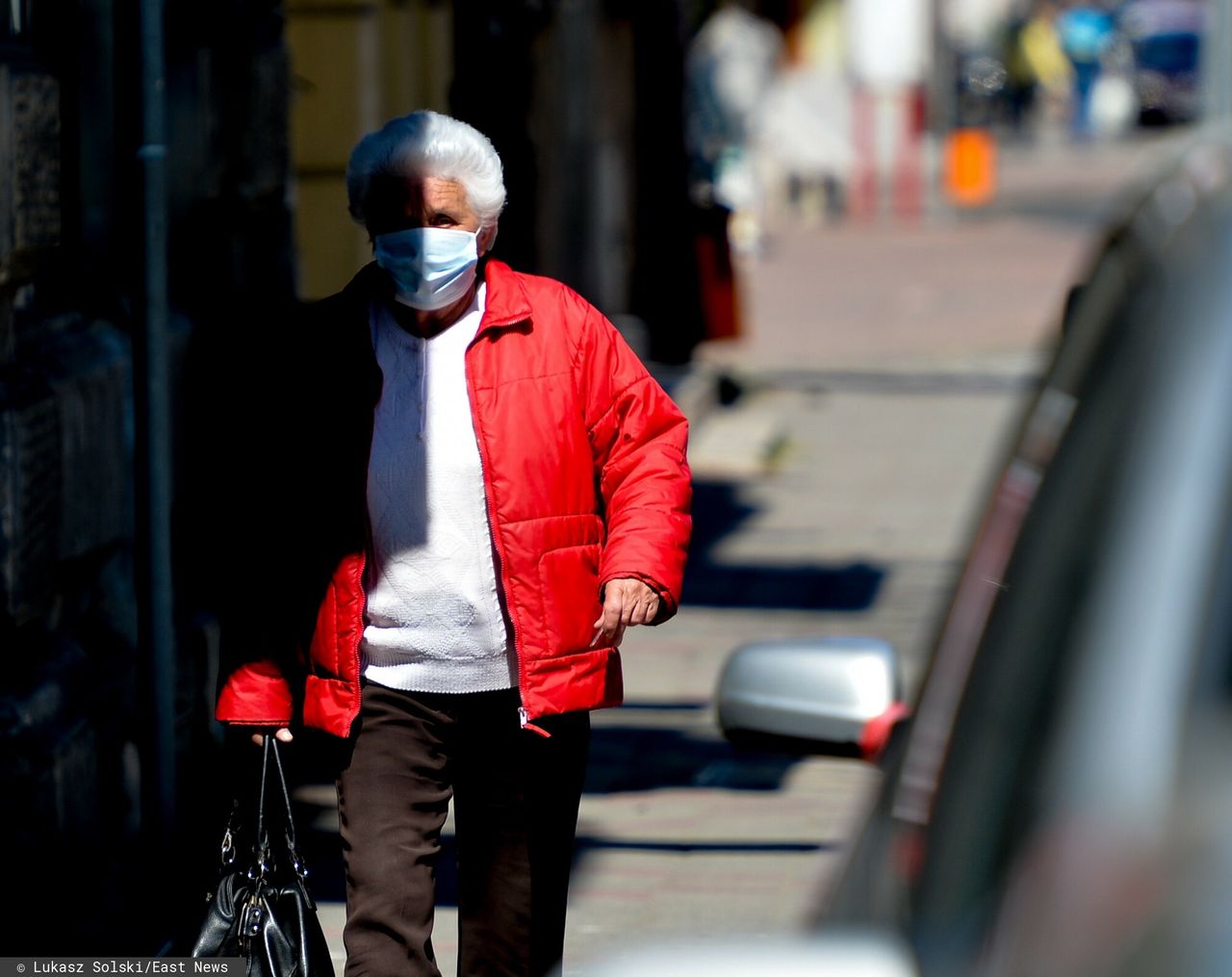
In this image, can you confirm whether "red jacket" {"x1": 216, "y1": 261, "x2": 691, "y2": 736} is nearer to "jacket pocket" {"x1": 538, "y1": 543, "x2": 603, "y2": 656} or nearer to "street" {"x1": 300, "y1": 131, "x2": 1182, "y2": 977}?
"jacket pocket" {"x1": 538, "y1": 543, "x2": 603, "y2": 656}

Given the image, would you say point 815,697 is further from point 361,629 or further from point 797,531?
point 797,531

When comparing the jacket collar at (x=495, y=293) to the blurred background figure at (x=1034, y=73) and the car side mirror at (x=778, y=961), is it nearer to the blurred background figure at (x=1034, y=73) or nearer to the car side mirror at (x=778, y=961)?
the car side mirror at (x=778, y=961)

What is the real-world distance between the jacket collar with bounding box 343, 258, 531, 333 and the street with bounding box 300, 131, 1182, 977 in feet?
2.79

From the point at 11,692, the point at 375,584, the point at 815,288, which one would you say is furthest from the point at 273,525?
the point at 815,288

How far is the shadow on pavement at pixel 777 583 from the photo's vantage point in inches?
343

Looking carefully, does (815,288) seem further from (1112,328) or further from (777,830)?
(1112,328)

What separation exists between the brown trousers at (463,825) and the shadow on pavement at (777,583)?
489cm

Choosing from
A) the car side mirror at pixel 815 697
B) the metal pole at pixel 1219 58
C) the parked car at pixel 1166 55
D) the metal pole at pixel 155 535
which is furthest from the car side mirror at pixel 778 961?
the parked car at pixel 1166 55

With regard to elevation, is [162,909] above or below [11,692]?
below

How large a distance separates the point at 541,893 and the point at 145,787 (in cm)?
133

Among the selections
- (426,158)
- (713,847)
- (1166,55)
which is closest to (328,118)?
(713,847)

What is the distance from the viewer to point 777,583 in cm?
909

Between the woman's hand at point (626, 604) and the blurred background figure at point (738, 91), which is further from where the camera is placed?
the blurred background figure at point (738, 91)

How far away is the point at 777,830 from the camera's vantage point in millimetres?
5902
